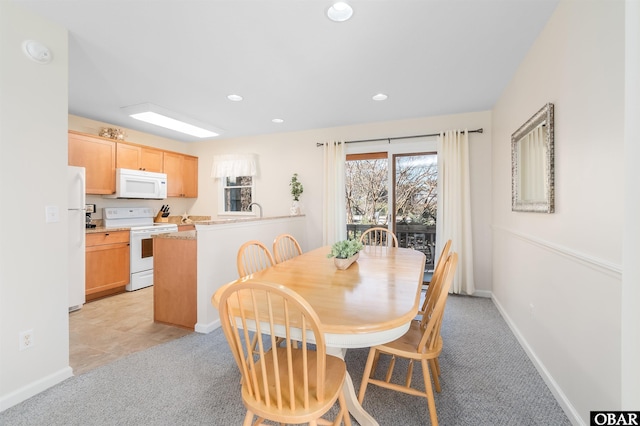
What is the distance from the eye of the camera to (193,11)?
178cm

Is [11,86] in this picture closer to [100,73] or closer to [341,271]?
[100,73]

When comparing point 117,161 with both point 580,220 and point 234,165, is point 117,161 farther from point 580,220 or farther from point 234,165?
point 580,220

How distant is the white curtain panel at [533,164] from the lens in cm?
200

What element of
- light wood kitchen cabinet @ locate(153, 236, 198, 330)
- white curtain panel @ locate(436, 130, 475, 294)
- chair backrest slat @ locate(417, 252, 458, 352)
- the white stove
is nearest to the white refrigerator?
the white stove

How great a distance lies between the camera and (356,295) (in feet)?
4.65

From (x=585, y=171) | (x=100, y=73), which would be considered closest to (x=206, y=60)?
(x=100, y=73)

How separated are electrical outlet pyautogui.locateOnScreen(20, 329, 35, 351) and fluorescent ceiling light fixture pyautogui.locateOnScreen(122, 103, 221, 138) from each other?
2.59 metres

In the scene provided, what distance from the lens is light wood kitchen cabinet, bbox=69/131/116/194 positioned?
3.62 meters

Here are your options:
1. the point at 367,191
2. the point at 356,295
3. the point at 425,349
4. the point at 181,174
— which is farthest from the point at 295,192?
the point at 425,349

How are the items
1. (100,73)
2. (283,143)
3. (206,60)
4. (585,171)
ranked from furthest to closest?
(283,143) < (100,73) < (206,60) < (585,171)

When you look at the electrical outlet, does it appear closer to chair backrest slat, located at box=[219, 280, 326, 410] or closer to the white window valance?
chair backrest slat, located at box=[219, 280, 326, 410]

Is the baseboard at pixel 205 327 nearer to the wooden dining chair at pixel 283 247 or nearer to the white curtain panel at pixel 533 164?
the wooden dining chair at pixel 283 247

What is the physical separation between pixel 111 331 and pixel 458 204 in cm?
417

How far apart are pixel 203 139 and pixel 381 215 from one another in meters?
3.58
